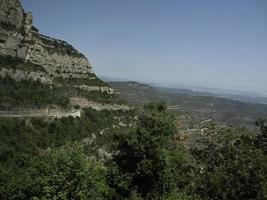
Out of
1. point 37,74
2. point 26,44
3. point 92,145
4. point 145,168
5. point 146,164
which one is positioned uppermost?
point 26,44

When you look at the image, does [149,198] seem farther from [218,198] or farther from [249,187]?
[249,187]

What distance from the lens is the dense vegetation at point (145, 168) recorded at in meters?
31.5

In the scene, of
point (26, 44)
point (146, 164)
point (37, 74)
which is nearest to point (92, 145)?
point (37, 74)

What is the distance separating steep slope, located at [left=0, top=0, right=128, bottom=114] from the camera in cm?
7962

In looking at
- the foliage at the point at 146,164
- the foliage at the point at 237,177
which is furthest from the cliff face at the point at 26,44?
the foliage at the point at 237,177

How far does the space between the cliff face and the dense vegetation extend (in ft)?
102

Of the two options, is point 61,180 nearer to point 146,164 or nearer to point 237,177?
point 146,164

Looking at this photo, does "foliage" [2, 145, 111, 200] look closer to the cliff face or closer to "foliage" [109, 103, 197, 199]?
"foliage" [109, 103, 197, 199]

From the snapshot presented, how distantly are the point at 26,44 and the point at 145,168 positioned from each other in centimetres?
5978

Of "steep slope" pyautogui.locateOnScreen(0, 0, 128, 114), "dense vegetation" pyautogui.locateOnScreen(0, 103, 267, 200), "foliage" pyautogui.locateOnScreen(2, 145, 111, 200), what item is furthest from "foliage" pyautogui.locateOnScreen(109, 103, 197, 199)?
"steep slope" pyautogui.locateOnScreen(0, 0, 128, 114)

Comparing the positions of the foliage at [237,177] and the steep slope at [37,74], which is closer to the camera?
the foliage at [237,177]

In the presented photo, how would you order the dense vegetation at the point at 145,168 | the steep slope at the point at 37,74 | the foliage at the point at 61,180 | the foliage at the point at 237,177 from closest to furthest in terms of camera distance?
the foliage at the point at 61,180
the dense vegetation at the point at 145,168
the foliage at the point at 237,177
the steep slope at the point at 37,74

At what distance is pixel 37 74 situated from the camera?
89.8 metres

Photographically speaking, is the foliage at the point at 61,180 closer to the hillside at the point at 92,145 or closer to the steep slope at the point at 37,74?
the hillside at the point at 92,145
